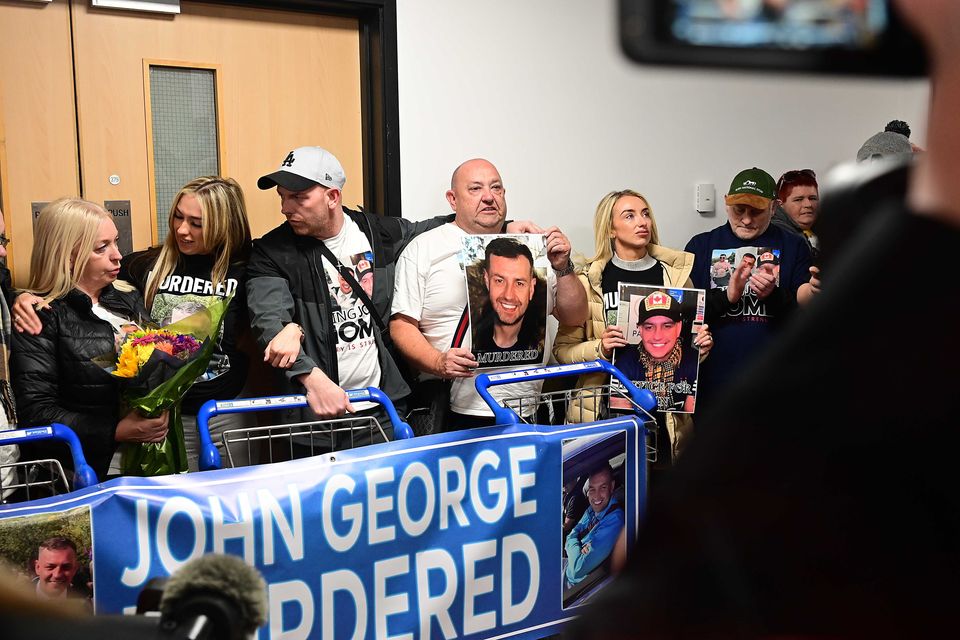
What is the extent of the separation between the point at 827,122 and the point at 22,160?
4578 millimetres

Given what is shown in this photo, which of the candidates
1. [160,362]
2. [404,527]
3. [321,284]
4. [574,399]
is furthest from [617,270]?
[160,362]

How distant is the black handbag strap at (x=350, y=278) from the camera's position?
11.7ft

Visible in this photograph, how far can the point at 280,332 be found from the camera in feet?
10.8

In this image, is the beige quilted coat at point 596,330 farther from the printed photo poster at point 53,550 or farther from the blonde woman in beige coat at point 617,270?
the printed photo poster at point 53,550

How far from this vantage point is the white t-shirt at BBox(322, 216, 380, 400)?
3545mm

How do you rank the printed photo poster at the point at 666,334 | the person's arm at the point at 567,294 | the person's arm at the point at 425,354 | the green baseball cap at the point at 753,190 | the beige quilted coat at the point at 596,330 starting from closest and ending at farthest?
the person's arm at the point at 425,354, the person's arm at the point at 567,294, the printed photo poster at the point at 666,334, the beige quilted coat at the point at 596,330, the green baseball cap at the point at 753,190

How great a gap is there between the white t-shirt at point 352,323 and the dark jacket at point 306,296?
0.08 feet

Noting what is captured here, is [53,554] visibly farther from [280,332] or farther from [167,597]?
[167,597]

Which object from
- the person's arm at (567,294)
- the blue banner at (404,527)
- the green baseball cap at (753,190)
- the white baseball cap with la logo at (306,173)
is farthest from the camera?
the green baseball cap at (753,190)

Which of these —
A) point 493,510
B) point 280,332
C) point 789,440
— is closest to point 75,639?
point 789,440

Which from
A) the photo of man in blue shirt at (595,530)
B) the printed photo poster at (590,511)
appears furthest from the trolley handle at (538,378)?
the photo of man in blue shirt at (595,530)

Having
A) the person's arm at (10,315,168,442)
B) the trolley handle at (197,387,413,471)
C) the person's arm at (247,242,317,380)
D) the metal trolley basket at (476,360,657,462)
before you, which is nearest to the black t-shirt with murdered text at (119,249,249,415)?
the person's arm at (247,242,317,380)

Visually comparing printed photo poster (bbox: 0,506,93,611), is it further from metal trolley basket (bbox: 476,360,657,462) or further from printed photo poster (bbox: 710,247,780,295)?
printed photo poster (bbox: 710,247,780,295)

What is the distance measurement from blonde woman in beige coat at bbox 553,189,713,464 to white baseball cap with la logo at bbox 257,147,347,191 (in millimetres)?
1137
